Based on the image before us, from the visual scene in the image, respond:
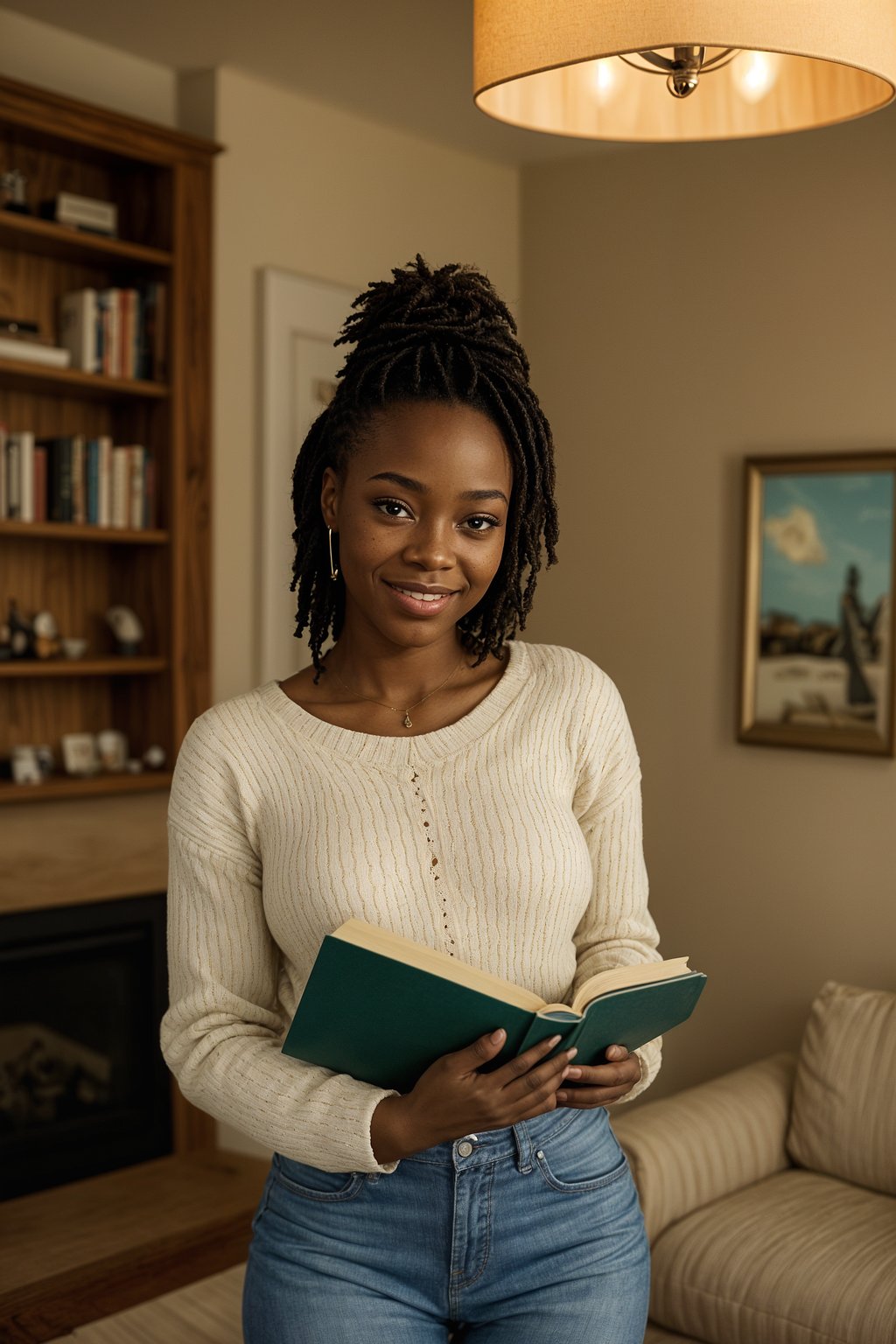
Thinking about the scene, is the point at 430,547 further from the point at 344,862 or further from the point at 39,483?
the point at 39,483

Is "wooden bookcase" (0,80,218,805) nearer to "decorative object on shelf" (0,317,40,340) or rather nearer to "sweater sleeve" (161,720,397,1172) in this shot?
"decorative object on shelf" (0,317,40,340)

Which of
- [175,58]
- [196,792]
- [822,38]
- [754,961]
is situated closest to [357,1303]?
[196,792]

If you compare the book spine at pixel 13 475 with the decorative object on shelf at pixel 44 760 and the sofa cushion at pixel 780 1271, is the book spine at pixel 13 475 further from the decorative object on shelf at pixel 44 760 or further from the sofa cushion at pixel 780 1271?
the sofa cushion at pixel 780 1271

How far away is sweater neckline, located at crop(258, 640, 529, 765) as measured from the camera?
129 cm

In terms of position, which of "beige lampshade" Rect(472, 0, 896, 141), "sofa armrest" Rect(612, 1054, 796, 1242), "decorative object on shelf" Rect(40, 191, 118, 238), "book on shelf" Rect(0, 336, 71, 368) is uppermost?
"decorative object on shelf" Rect(40, 191, 118, 238)

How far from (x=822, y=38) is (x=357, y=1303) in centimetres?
115

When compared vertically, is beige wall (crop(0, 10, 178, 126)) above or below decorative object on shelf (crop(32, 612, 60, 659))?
above

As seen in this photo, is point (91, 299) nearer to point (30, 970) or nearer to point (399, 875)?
point (30, 970)

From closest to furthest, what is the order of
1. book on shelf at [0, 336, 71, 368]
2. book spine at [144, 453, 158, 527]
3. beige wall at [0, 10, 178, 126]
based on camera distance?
1. book on shelf at [0, 336, 71, 368]
2. beige wall at [0, 10, 178, 126]
3. book spine at [144, 453, 158, 527]

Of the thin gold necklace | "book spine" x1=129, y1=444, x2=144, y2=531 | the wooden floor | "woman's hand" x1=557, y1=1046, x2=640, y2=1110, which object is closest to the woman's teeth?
the thin gold necklace

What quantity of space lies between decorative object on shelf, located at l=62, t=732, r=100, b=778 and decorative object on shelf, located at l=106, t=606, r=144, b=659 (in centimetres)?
22

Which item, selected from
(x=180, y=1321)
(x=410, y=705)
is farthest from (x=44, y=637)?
(x=410, y=705)

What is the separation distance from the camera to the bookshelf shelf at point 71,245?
9.43ft

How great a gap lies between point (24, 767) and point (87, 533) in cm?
54
